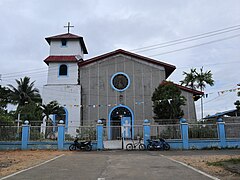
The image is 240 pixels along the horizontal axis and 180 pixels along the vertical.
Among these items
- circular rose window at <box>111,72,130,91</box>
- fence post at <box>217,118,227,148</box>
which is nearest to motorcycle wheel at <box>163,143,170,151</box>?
fence post at <box>217,118,227,148</box>

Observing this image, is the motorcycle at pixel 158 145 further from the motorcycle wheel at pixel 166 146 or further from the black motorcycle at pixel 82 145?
A: the black motorcycle at pixel 82 145

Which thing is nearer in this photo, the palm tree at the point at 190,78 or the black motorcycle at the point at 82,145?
the black motorcycle at the point at 82,145

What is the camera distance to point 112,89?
79.0 ft

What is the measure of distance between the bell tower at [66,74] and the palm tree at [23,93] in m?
12.9

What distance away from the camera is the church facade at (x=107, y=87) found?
2353 cm

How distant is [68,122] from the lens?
23.5 m

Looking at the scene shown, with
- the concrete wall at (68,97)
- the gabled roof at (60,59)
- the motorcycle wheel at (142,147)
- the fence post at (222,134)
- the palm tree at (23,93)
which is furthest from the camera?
the palm tree at (23,93)

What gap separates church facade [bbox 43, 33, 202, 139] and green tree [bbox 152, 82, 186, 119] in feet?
7.64

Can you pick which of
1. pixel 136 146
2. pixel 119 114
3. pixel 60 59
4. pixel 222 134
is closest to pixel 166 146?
pixel 136 146

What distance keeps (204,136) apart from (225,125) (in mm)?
1560

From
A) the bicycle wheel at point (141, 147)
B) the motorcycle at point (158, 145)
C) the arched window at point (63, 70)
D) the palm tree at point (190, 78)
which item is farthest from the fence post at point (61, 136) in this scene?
the palm tree at point (190, 78)

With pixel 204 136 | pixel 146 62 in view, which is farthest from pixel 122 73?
pixel 204 136

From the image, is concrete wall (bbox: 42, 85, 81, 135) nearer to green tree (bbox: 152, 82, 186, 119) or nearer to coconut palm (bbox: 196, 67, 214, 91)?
green tree (bbox: 152, 82, 186, 119)

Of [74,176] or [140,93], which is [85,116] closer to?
[140,93]
